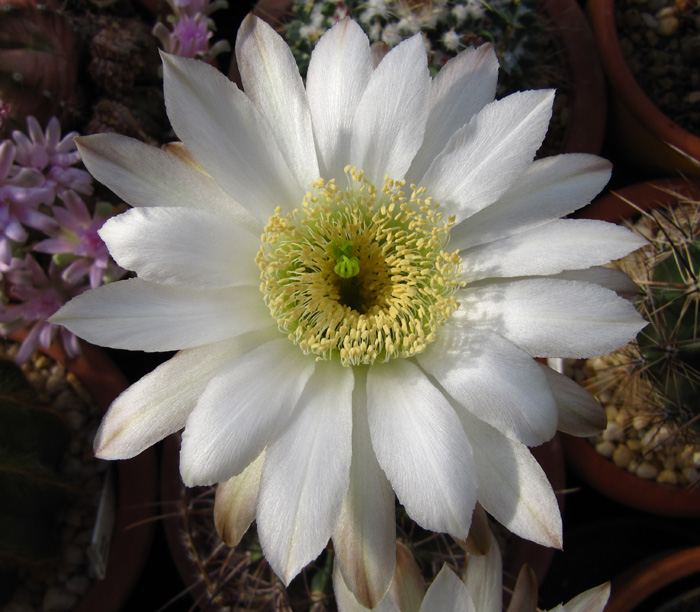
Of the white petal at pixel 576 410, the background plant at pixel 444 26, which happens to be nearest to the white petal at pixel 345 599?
the white petal at pixel 576 410

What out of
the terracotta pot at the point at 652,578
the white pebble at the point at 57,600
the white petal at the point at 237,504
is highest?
the white petal at the point at 237,504

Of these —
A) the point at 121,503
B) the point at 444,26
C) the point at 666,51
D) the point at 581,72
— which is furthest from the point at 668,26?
the point at 121,503

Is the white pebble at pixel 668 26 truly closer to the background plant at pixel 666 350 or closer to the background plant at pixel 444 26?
the background plant at pixel 444 26

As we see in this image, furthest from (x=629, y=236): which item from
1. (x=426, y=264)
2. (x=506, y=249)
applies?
(x=426, y=264)

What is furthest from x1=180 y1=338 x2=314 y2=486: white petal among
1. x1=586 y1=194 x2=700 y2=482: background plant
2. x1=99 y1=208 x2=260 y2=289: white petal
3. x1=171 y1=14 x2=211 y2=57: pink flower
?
x1=171 y1=14 x2=211 y2=57: pink flower

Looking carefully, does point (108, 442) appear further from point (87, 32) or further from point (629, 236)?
Result: point (87, 32)

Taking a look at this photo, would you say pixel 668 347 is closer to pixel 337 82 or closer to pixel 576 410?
pixel 576 410

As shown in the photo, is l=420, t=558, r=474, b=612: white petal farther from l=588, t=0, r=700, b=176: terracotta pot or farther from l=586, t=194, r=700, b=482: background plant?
l=588, t=0, r=700, b=176: terracotta pot
